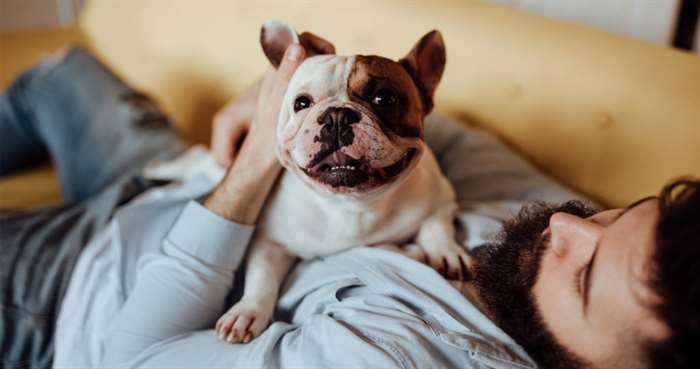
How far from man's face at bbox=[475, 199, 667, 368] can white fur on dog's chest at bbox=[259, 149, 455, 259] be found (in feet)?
0.61

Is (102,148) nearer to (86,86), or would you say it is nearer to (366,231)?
(86,86)

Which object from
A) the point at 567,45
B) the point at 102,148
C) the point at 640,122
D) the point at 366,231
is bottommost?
the point at 102,148

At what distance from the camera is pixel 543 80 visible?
1.31 m

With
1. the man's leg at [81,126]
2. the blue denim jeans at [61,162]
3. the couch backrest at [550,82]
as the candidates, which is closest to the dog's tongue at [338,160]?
the couch backrest at [550,82]

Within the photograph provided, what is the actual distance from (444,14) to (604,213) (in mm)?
534

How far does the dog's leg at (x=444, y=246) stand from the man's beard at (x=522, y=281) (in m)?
0.05

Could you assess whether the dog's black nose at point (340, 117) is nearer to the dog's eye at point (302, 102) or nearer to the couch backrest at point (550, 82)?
the dog's eye at point (302, 102)

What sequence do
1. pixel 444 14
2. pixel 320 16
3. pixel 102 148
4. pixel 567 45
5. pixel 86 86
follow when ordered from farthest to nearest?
pixel 86 86
pixel 102 148
pixel 567 45
pixel 444 14
pixel 320 16

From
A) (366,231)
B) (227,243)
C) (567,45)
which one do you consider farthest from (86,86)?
(567,45)

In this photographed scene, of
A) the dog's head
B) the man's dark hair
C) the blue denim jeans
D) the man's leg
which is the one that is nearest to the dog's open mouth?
the dog's head

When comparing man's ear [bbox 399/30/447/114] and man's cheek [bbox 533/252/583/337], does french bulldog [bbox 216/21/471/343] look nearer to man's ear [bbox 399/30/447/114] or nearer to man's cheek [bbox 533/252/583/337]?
man's ear [bbox 399/30/447/114]

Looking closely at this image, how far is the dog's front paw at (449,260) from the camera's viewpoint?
912 millimetres

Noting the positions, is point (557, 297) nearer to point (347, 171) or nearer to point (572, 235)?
point (572, 235)

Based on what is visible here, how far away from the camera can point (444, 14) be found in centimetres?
112
